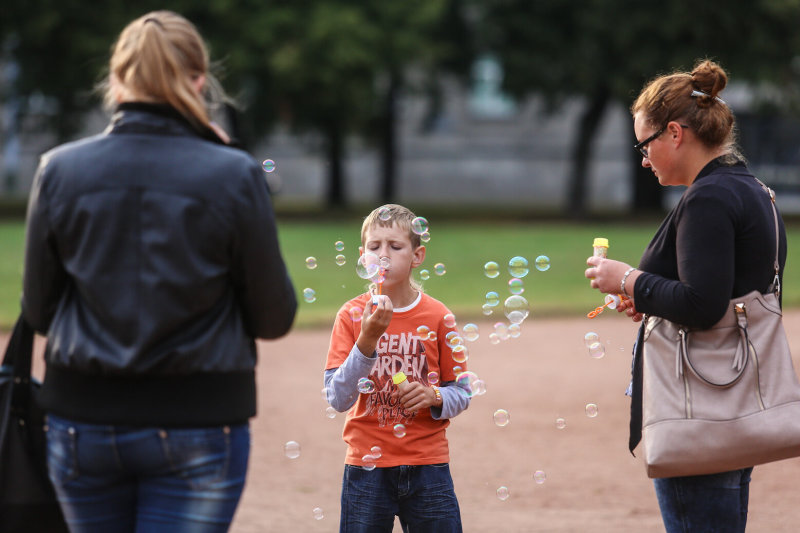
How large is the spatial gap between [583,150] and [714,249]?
2878cm

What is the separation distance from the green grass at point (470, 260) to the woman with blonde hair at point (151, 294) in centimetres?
725

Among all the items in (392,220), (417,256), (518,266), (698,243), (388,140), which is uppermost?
(698,243)

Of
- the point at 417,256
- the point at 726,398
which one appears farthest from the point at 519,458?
the point at 726,398

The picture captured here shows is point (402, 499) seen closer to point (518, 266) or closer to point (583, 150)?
point (518, 266)

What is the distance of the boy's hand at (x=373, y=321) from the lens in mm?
3047

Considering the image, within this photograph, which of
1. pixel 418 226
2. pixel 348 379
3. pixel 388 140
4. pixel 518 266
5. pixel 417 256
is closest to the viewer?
pixel 348 379

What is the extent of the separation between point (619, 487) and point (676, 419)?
318 cm

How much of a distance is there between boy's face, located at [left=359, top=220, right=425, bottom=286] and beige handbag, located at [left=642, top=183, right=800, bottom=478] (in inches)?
33.5

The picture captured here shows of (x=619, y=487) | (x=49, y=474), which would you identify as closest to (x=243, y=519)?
(x=619, y=487)

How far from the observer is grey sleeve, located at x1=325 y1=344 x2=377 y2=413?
318 cm

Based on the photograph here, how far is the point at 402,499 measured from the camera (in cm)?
332

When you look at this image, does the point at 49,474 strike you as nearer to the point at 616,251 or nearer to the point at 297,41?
the point at 616,251

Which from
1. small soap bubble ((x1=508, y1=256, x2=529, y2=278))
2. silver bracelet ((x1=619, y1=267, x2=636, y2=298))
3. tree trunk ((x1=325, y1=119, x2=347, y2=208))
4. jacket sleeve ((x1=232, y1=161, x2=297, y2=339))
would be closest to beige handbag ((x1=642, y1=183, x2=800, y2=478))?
silver bracelet ((x1=619, y1=267, x2=636, y2=298))

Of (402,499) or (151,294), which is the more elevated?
(151,294)
